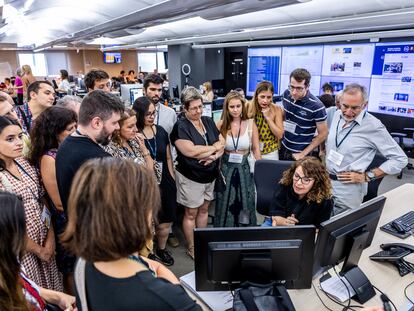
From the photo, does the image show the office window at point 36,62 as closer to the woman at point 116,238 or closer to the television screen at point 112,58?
the television screen at point 112,58

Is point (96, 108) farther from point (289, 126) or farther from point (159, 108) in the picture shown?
point (289, 126)

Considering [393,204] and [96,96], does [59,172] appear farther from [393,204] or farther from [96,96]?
[393,204]

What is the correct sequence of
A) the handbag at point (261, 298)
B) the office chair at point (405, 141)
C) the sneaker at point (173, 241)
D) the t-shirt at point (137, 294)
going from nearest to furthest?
the t-shirt at point (137, 294), the handbag at point (261, 298), the sneaker at point (173, 241), the office chair at point (405, 141)

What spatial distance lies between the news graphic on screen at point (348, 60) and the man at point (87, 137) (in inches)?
229

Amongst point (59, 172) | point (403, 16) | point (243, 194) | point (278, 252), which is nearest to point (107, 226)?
point (278, 252)

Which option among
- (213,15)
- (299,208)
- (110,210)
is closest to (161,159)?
(299,208)

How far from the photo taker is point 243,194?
266cm

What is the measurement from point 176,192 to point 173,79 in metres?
7.08

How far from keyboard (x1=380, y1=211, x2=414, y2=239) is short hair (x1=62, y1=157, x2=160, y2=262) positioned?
1738 millimetres

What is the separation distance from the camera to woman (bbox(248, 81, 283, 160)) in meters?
2.73

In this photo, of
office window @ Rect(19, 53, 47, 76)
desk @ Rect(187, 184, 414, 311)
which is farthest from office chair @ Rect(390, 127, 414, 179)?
office window @ Rect(19, 53, 47, 76)

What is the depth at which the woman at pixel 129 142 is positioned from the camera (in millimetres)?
2130

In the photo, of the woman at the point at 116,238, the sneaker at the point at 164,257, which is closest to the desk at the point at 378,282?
the woman at the point at 116,238

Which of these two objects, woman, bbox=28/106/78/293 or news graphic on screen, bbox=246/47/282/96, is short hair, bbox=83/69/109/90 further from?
news graphic on screen, bbox=246/47/282/96
